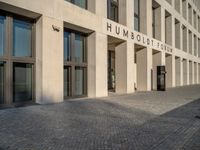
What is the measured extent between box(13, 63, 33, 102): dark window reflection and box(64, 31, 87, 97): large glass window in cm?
281

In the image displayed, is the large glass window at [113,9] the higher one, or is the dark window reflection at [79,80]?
the large glass window at [113,9]

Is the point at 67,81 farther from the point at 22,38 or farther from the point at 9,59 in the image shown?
the point at 9,59

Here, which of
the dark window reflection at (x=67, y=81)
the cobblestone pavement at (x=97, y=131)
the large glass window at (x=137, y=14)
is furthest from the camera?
the large glass window at (x=137, y=14)

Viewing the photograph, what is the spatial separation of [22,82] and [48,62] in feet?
5.07

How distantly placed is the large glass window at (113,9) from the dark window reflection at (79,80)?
5433 millimetres

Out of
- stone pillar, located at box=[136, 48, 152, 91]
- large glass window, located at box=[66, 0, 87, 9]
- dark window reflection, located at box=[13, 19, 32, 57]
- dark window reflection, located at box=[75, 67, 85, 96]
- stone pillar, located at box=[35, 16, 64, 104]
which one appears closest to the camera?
dark window reflection, located at box=[13, 19, 32, 57]

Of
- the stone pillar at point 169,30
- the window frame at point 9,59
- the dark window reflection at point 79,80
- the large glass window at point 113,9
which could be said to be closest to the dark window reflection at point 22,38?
the window frame at point 9,59

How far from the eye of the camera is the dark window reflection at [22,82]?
12122mm

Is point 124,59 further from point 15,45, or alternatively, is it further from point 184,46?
point 184,46

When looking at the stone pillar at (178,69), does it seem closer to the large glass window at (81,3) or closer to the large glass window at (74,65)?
the large glass window at (74,65)

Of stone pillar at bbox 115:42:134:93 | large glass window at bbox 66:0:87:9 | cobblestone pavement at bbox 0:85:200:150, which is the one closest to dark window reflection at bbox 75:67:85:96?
large glass window at bbox 66:0:87:9

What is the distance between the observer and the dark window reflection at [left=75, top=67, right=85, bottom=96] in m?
16.4

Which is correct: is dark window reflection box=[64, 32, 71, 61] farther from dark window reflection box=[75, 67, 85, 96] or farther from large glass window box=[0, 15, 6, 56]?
large glass window box=[0, 15, 6, 56]

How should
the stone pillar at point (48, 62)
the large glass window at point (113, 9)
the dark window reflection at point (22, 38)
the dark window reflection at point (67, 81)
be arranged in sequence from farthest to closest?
1. the large glass window at point (113, 9)
2. the dark window reflection at point (67, 81)
3. the stone pillar at point (48, 62)
4. the dark window reflection at point (22, 38)
